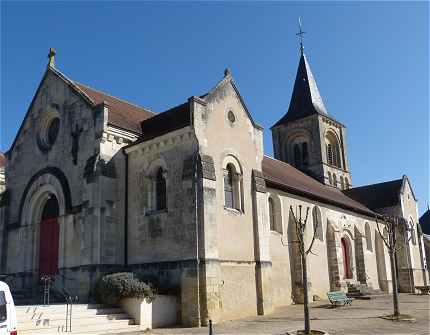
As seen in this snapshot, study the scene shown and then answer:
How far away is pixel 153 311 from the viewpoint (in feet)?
51.4

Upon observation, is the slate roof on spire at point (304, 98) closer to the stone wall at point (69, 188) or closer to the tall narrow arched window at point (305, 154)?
the tall narrow arched window at point (305, 154)

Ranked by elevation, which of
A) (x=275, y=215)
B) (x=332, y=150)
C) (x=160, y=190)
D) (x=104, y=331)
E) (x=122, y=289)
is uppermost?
(x=332, y=150)

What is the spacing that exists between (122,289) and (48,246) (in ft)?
21.0

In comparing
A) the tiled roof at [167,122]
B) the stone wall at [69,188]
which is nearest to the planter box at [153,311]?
the stone wall at [69,188]

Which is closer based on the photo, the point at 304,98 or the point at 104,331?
the point at 104,331

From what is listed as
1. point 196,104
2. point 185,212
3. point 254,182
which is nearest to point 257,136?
point 254,182

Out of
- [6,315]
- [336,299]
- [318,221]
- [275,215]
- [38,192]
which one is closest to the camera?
[6,315]

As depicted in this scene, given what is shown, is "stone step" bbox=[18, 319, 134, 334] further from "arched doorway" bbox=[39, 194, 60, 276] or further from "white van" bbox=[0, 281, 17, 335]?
"arched doorway" bbox=[39, 194, 60, 276]

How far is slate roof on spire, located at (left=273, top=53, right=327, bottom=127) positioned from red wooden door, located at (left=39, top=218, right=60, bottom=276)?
2623 centimetres

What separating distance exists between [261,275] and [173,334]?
601 cm

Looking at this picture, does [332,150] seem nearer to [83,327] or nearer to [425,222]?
[425,222]

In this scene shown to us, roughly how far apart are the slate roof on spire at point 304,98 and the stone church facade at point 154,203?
17554 mm

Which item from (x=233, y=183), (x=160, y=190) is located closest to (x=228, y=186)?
(x=233, y=183)

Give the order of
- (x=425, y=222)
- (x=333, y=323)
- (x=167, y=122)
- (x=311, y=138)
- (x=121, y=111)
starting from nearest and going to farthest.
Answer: (x=333, y=323), (x=167, y=122), (x=121, y=111), (x=311, y=138), (x=425, y=222)
